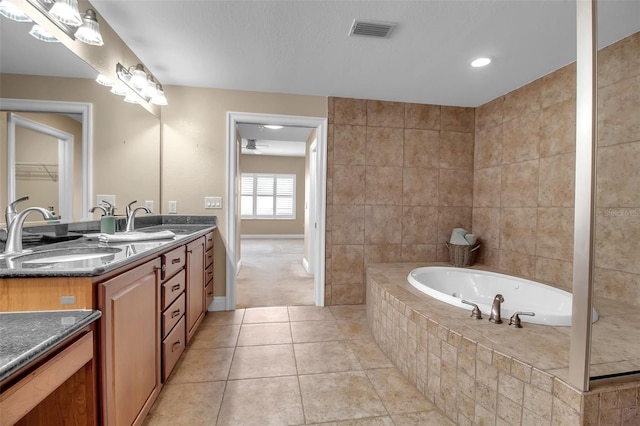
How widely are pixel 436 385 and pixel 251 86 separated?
2.78 metres

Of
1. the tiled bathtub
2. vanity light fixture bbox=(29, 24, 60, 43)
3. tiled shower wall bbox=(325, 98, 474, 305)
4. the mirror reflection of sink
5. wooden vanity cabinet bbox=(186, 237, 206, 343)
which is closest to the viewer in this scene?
the tiled bathtub

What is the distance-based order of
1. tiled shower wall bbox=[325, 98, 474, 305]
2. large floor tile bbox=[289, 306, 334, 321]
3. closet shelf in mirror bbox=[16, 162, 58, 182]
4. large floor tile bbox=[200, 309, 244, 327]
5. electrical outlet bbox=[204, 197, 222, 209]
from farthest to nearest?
tiled shower wall bbox=[325, 98, 474, 305] < electrical outlet bbox=[204, 197, 222, 209] < large floor tile bbox=[289, 306, 334, 321] < large floor tile bbox=[200, 309, 244, 327] < closet shelf in mirror bbox=[16, 162, 58, 182]

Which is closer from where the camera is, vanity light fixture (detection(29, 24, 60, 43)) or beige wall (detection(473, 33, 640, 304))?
vanity light fixture (detection(29, 24, 60, 43))

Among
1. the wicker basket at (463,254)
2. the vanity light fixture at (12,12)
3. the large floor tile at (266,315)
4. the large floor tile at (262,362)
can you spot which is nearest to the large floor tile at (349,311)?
the large floor tile at (266,315)

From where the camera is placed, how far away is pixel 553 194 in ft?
7.66

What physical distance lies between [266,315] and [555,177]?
2766 millimetres

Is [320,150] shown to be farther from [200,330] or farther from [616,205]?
[616,205]

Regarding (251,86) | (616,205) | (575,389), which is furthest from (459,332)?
(251,86)

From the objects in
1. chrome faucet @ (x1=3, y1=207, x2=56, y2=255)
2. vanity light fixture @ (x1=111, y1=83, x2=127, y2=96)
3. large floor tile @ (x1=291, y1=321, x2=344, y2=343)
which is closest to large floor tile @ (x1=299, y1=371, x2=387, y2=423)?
large floor tile @ (x1=291, y1=321, x2=344, y2=343)

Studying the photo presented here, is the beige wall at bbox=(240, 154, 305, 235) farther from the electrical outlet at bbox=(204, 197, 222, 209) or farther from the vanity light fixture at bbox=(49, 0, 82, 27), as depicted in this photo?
the vanity light fixture at bbox=(49, 0, 82, 27)

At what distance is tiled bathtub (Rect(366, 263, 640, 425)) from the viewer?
Result: 1026 millimetres

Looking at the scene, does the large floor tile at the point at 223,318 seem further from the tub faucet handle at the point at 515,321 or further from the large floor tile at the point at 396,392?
the tub faucet handle at the point at 515,321

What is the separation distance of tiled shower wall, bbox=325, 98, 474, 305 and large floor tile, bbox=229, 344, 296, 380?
1.03m

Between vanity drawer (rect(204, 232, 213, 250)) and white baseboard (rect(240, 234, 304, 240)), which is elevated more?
vanity drawer (rect(204, 232, 213, 250))
